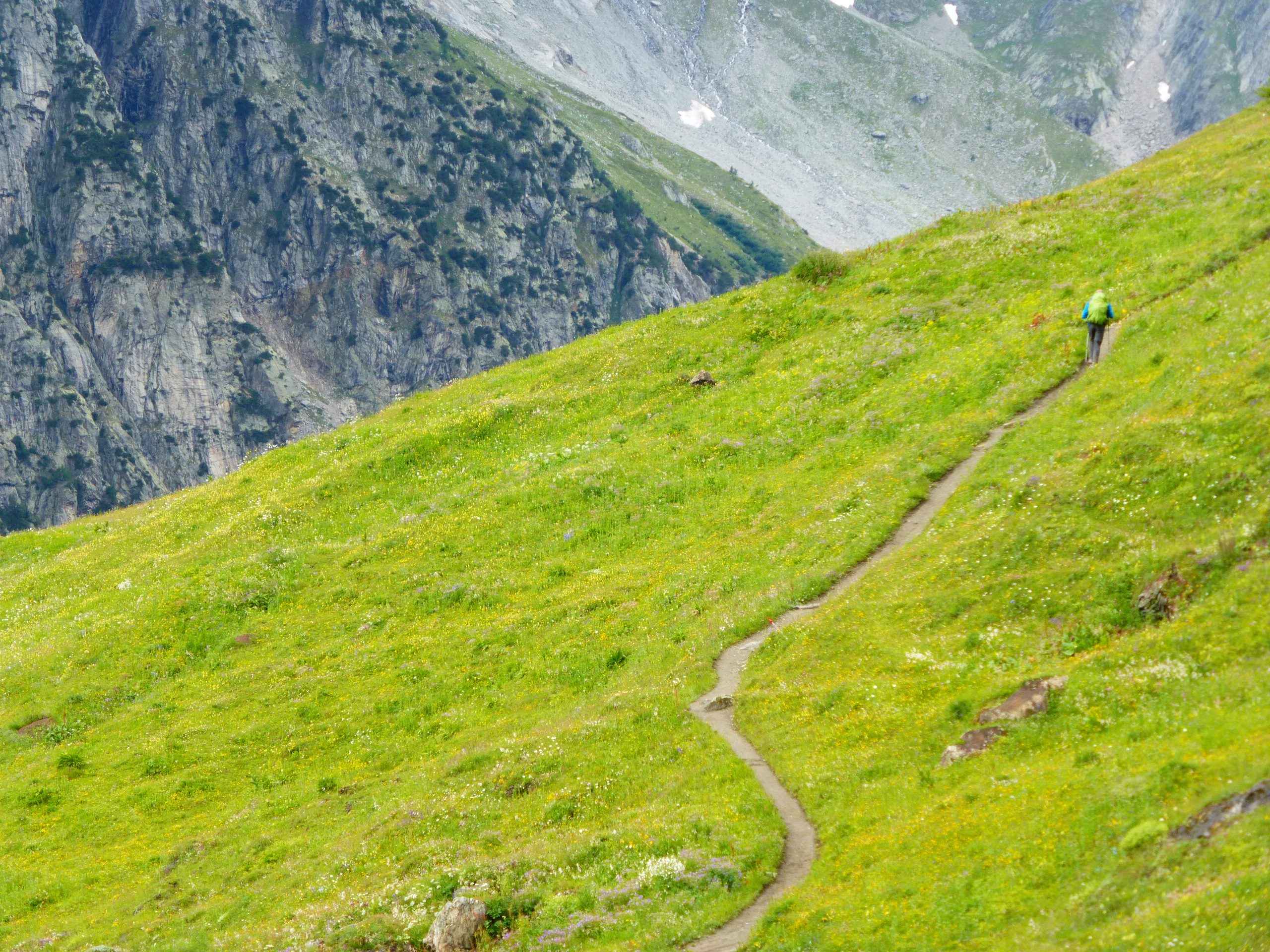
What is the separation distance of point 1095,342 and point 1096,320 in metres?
1.27

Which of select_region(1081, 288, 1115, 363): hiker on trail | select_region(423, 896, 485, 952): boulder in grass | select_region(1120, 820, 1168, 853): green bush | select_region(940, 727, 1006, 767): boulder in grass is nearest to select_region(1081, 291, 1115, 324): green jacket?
select_region(1081, 288, 1115, 363): hiker on trail

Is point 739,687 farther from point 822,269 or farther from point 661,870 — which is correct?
point 822,269

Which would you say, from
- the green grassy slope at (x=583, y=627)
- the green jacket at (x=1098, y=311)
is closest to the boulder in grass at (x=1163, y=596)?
the green grassy slope at (x=583, y=627)

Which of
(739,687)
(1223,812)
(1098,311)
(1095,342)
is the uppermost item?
(1098,311)

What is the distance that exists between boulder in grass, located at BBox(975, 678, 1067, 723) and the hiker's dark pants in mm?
19842

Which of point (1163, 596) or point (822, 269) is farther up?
point (822, 269)

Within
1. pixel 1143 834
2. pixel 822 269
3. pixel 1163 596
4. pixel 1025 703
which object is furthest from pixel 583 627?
pixel 822 269

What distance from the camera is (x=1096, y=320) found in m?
38.8

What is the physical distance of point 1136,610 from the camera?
81.4 feet

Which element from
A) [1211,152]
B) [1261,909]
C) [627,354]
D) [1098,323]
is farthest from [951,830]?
[1211,152]

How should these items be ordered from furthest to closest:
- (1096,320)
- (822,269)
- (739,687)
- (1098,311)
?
(822,269) → (1096,320) → (1098,311) → (739,687)

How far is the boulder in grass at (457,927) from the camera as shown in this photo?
23.0 metres

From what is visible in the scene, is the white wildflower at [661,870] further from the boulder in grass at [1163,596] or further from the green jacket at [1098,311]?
the green jacket at [1098,311]

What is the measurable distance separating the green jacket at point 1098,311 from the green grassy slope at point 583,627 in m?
1.13
